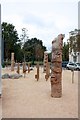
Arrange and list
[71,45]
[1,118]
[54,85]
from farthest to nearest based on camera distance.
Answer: [71,45] → [54,85] → [1,118]

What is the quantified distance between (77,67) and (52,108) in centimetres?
3900

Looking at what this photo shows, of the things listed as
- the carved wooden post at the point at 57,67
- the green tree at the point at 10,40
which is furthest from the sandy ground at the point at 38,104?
the green tree at the point at 10,40

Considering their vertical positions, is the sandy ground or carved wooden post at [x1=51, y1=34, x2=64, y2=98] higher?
carved wooden post at [x1=51, y1=34, x2=64, y2=98]

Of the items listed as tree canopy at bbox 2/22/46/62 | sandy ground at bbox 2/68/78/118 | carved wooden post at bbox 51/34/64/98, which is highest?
tree canopy at bbox 2/22/46/62

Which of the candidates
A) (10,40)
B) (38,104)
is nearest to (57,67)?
(38,104)

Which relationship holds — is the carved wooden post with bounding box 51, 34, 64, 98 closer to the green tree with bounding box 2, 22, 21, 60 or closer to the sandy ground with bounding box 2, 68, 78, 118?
the sandy ground with bounding box 2, 68, 78, 118

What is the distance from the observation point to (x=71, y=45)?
61.1 metres

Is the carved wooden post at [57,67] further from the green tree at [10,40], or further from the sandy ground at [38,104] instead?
the green tree at [10,40]

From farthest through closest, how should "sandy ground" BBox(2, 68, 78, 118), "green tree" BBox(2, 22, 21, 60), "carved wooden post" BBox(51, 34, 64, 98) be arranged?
"green tree" BBox(2, 22, 21, 60)
"carved wooden post" BBox(51, 34, 64, 98)
"sandy ground" BBox(2, 68, 78, 118)

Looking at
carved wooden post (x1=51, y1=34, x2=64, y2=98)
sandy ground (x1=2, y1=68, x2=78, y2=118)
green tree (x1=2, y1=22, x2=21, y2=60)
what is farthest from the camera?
green tree (x1=2, y1=22, x2=21, y2=60)

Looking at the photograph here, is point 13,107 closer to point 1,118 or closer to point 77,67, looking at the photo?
point 1,118

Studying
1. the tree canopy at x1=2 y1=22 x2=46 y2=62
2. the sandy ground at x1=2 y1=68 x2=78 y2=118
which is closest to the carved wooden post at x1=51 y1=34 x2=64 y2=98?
the sandy ground at x1=2 y1=68 x2=78 y2=118

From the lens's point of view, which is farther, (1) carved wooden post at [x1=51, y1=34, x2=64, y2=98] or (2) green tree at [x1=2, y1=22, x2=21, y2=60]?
(2) green tree at [x1=2, y1=22, x2=21, y2=60]

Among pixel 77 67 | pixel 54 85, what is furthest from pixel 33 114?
pixel 77 67
